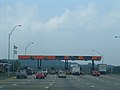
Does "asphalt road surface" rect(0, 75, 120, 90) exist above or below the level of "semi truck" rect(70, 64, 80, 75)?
below

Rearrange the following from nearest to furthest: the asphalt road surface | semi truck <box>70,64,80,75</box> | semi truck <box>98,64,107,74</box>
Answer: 1. the asphalt road surface
2. semi truck <box>70,64,80,75</box>
3. semi truck <box>98,64,107,74</box>

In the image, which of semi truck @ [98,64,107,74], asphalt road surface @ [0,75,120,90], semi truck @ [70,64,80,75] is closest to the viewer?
asphalt road surface @ [0,75,120,90]

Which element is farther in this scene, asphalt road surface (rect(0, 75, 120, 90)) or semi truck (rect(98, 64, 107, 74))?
semi truck (rect(98, 64, 107, 74))

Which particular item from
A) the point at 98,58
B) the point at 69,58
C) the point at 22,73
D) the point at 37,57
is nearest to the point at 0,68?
the point at 37,57

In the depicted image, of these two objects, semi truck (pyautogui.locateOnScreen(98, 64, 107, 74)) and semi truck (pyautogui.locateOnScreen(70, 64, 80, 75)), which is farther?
semi truck (pyautogui.locateOnScreen(98, 64, 107, 74))

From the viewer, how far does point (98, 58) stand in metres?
147

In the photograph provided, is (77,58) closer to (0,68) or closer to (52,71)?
(52,71)

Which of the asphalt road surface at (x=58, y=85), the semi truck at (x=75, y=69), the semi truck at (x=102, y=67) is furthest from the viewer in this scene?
the semi truck at (x=102, y=67)

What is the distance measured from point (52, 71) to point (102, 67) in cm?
2003

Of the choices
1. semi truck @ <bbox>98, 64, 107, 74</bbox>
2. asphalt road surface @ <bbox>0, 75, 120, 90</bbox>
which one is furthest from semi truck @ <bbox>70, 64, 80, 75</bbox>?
asphalt road surface @ <bbox>0, 75, 120, 90</bbox>

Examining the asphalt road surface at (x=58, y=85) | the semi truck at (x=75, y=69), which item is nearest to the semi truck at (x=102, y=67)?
the semi truck at (x=75, y=69)

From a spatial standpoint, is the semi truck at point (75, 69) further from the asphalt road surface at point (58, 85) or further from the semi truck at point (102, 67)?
the asphalt road surface at point (58, 85)

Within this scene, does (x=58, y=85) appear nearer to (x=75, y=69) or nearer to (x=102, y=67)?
(x=75, y=69)

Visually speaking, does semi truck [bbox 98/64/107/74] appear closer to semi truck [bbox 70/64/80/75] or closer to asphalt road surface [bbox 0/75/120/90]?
semi truck [bbox 70/64/80/75]
